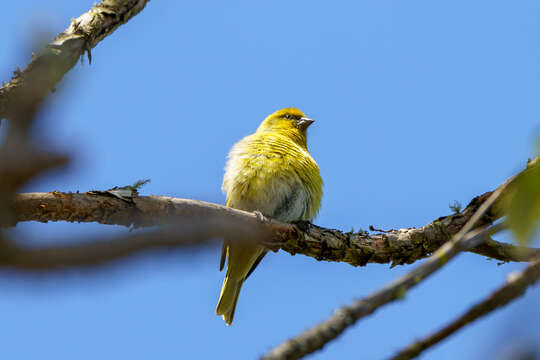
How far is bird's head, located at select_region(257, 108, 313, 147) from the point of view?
8.12 m

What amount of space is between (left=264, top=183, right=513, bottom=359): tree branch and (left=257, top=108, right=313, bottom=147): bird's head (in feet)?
20.9

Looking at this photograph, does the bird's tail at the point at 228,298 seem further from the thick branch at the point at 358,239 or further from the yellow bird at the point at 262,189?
the thick branch at the point at 358,239

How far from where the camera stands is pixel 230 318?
6.63 metres

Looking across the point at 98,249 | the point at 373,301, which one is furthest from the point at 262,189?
the point at 98,249

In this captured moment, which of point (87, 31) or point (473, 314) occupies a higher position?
point (87, 31)

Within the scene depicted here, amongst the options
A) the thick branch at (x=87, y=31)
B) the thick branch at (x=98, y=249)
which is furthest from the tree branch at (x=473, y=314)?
the thick branch at (x=87, y=31)

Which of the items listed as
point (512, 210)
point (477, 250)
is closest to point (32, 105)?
point (512, 210)

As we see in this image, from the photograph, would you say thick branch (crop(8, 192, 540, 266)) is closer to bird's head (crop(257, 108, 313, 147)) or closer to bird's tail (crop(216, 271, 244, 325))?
bird's tail (crop(216, 271, 244, 325))

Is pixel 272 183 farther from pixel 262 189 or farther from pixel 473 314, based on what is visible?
pixel 473 314

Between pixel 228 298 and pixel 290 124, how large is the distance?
2.94m

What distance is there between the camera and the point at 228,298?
6578mm

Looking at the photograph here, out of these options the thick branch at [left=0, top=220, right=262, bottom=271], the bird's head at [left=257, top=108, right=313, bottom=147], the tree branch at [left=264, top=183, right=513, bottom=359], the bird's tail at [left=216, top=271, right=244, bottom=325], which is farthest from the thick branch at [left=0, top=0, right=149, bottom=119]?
the bird's head at [left=257, top=108, right=313, bottom=147]

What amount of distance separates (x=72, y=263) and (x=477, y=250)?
453 centimetres

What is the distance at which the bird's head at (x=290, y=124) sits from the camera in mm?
8125
